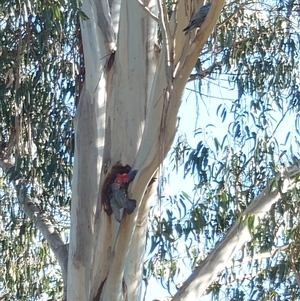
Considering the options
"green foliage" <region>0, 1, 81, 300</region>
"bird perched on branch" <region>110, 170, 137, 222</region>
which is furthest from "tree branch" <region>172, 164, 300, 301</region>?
"green foliage" <region>0, 1, 81, 300</region>

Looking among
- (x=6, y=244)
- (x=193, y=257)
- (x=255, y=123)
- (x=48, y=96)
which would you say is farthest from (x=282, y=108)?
(x=6, y=244)

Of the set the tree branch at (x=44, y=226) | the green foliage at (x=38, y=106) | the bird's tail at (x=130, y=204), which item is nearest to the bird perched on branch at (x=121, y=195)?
the bird's tail at (x=130, y=204)

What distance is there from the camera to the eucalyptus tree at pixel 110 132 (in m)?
2.81

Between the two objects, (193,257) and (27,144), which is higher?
(27,144)

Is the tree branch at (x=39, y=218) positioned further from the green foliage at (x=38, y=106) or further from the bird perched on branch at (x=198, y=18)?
the bird perched on branch at (x=198, y=18)

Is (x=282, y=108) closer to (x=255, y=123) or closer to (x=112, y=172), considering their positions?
(x=255, y=123)

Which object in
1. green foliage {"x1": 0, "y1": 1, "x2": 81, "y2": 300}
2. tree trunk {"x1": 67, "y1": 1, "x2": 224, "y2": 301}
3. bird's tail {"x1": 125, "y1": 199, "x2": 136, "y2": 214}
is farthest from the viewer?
green foliage {"x1": 0, "y1": 1, "x2": 81, "y2": 300}

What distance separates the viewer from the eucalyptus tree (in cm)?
281

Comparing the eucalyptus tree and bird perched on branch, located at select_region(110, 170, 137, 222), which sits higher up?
the eucalyptus tree

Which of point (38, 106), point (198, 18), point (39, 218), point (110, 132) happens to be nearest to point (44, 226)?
point (39, 218)

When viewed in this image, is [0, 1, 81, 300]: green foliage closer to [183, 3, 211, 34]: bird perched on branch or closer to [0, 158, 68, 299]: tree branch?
[0, 158, 68, 299]: tree branch

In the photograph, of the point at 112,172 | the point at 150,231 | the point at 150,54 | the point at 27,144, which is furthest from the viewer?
the point at 27,144

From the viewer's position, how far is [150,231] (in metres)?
3.97

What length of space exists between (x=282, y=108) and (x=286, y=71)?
29cm
